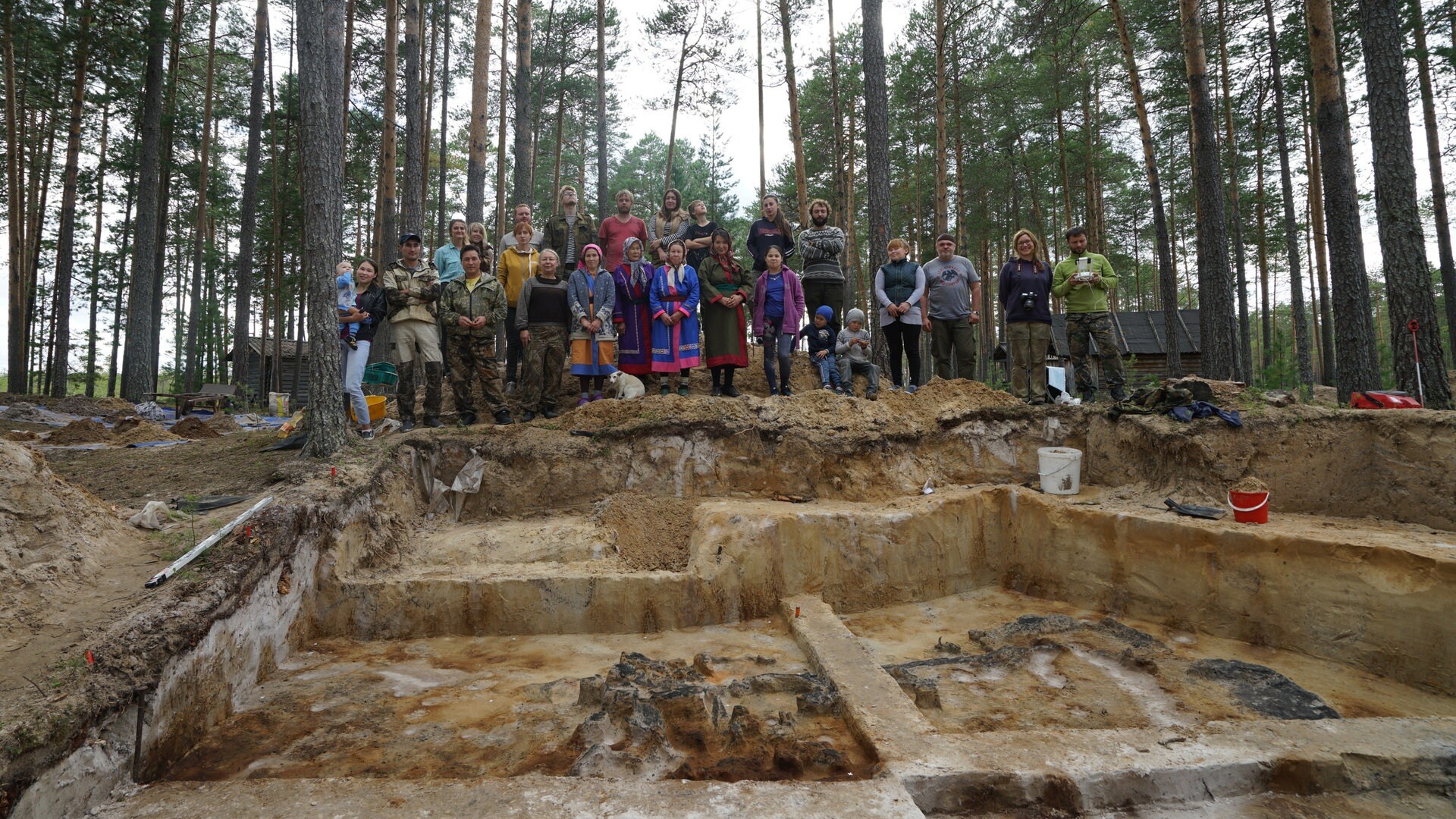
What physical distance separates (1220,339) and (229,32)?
20.8 meters

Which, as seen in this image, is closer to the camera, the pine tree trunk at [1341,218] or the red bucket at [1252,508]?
the red bucket at [1252,508]

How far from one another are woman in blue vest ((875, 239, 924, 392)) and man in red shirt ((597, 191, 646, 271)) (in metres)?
2.86

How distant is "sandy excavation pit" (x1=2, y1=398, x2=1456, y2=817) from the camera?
2994 mm

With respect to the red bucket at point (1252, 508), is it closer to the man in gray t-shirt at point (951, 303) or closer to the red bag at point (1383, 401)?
the red bag at point (1383, 401)

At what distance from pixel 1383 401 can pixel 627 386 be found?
7.23 m

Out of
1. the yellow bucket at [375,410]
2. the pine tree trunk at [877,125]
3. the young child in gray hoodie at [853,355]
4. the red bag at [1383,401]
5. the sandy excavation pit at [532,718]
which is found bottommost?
the sandy excavation pit at [532,718]

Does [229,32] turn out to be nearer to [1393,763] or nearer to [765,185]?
[765,185]

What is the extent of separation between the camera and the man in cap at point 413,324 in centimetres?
707

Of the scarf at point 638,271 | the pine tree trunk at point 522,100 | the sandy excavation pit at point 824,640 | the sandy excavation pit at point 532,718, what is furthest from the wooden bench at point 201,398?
the sandy excavation pit at point 532,718

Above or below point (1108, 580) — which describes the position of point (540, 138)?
above

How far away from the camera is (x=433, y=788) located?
9.05ft

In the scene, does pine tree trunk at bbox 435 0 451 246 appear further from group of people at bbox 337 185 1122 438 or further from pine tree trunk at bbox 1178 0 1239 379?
pine tree trunk at bbox 1178 0 1239 379

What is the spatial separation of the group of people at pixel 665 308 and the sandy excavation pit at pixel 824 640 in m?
0.88

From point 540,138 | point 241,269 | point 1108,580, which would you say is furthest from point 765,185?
point 1108,580
